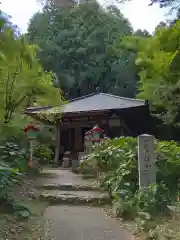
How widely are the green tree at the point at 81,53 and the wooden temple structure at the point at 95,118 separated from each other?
11.1m

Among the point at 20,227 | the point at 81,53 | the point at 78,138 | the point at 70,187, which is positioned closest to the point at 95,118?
the point at 78,138

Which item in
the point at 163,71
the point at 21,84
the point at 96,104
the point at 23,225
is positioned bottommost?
the point at 23,225

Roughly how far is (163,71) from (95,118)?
11.9ft

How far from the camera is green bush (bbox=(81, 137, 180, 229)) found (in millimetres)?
5809

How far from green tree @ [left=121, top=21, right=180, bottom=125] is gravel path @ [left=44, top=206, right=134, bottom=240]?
773cm

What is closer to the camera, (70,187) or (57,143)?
(70,187)

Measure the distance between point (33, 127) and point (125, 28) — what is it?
20.6 metres

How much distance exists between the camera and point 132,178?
7238 mm

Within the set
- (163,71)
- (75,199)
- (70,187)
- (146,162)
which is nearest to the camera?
(146,162)

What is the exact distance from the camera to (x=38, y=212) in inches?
250

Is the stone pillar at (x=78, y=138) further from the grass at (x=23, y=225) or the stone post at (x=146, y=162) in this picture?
the stone post at (x=146, y=162)

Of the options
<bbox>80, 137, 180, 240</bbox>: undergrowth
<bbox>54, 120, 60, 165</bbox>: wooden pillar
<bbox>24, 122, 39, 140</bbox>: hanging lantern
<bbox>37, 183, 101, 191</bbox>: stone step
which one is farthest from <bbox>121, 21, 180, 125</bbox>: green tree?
<bbox>37, 183, 101, 191</bbox>: stone step

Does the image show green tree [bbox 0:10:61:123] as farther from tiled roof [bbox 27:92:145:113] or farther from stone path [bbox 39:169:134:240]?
stone path [bbox 39:169:134:240]

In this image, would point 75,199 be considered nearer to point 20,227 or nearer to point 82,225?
point 82,225
